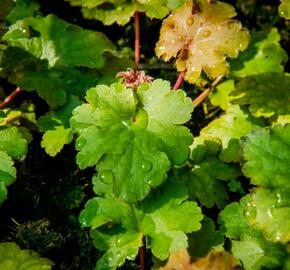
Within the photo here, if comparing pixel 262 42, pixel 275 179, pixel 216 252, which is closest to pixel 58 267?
pixel 216 252

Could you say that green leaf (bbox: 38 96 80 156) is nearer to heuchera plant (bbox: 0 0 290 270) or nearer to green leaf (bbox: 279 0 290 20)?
heuchera plant (bbox: 0 0 290 270)

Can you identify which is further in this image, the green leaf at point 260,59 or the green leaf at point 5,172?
the green leaf at point 260,59

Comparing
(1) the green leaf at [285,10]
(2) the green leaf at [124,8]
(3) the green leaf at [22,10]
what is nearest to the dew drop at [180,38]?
(2) the green leaf at [124,8]

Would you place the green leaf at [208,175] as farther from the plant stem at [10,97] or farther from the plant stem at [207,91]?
the plant stem at [10,97]

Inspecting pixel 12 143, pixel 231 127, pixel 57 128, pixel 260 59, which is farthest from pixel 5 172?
pixel 260 59

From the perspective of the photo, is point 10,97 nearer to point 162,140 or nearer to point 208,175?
point 162,140
